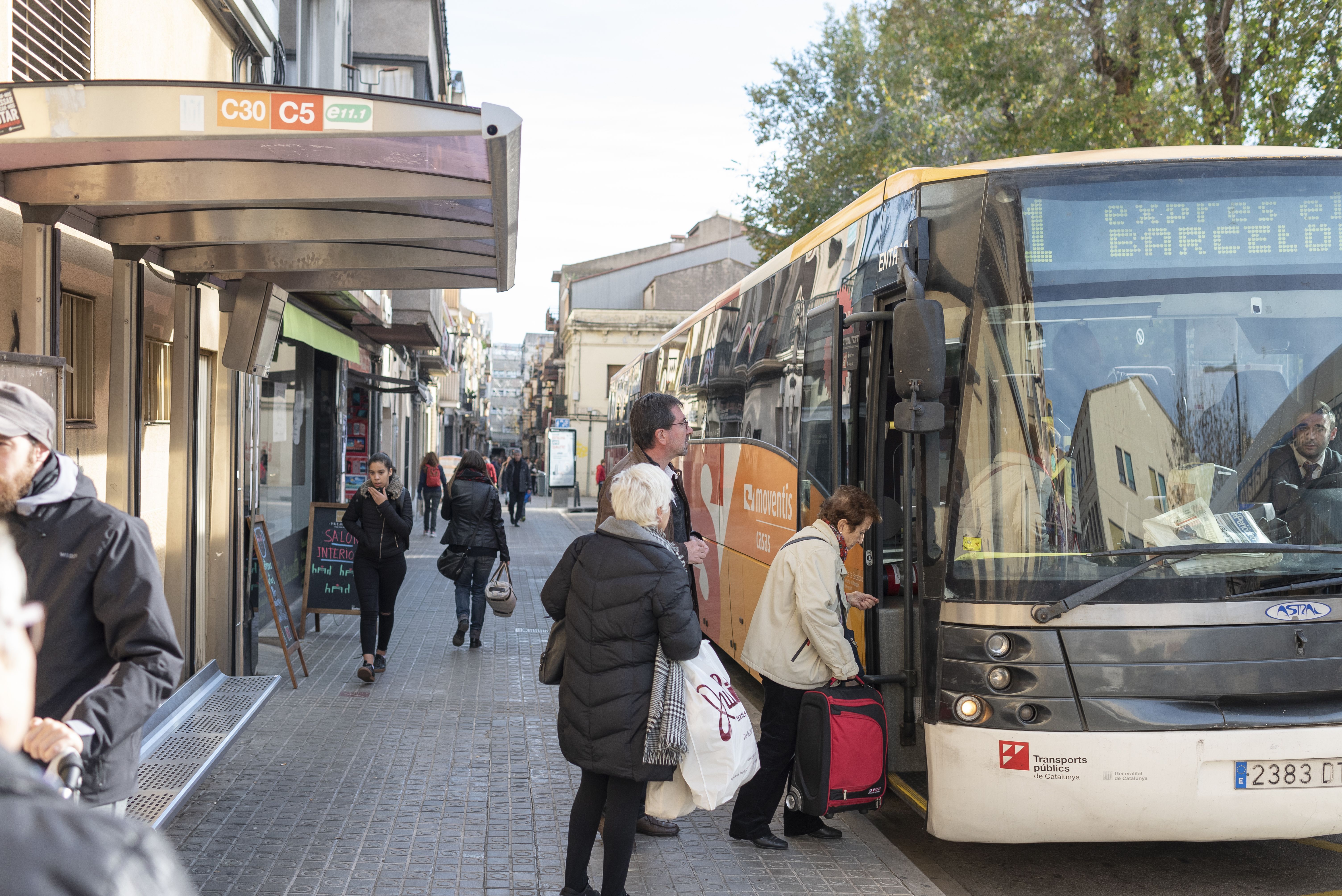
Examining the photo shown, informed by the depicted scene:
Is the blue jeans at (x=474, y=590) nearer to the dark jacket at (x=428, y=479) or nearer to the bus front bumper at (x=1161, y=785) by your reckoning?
the dark jacket at (x=428, y=479)

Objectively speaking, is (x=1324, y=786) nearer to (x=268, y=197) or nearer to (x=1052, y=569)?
(x=1052, y=569)

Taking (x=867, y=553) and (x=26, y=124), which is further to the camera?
(x=867, y=553)

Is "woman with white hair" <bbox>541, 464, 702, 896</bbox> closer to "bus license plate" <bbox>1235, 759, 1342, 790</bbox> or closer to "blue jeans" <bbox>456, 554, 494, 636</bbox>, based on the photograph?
"bus license plate" <bbox>1235, 759, 1342, 790</bbox>

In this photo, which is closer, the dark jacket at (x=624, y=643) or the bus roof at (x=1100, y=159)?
the dark jacket at (x=624, y=643)

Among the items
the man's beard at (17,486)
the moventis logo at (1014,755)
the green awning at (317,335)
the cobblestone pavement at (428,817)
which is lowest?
the cobblestone pavement at (428,817)

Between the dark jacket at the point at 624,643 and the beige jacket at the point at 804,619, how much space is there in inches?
39.6

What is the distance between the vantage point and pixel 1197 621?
4.61 meters

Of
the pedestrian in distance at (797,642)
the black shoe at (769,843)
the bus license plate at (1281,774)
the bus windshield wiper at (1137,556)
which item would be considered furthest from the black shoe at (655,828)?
the bus license plate at (1281,774)

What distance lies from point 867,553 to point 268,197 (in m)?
3.50

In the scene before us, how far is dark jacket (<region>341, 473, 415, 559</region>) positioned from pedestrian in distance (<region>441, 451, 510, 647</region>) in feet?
3.76

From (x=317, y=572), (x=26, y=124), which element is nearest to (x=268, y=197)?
(x=26, y=124)

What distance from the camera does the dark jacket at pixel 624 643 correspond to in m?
4.25

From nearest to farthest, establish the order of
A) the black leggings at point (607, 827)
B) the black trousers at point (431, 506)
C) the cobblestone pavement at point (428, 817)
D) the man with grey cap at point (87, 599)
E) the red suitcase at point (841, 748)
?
the man with grey cap at point (87, 599)
the black leggings at point (607, 827)
the cobblestone pavement at point (428, 817)
the red suitcase at point (841, 748)
the black trousers at point (431, 506)

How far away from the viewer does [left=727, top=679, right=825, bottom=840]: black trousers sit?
5.46 meters
